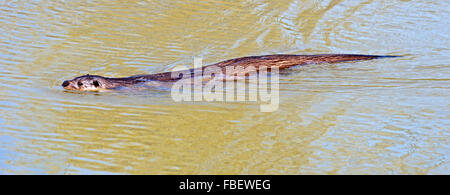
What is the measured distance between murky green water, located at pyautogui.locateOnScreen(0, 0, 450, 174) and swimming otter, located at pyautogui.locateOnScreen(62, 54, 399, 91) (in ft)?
0.70

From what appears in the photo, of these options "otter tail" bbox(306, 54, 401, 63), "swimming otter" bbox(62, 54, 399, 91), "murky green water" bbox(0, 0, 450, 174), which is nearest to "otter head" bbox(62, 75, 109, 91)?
"swimming otter" bbox(62, 54, 399, 91)

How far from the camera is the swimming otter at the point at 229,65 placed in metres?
7.88

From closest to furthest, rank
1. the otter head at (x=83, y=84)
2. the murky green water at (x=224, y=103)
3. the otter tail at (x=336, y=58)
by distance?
the murky green water at (x=224, y=103) → the otter head at (x=83, y=84) → the otter tail at (x=336, y=58)

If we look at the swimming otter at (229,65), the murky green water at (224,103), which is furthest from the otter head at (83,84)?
the murky green water at (224,103)

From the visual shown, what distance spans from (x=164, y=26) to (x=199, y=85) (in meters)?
3.41

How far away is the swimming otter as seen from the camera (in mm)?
7879

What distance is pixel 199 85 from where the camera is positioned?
26.9 ft

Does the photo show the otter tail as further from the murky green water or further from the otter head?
the otter head

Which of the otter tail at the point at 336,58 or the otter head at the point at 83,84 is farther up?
the otter tail at the point at 336,58

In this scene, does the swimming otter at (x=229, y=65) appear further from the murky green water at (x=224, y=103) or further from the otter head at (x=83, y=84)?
the murky green water at (x=224, y=103)

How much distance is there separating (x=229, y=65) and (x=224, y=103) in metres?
1.54

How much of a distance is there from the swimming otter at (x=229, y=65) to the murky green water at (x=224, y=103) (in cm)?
21

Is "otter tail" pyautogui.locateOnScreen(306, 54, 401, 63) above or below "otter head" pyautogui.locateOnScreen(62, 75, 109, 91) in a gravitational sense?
above
